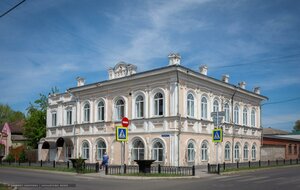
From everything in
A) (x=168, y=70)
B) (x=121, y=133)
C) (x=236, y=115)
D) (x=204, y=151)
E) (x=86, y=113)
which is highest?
(x=168, y=70)

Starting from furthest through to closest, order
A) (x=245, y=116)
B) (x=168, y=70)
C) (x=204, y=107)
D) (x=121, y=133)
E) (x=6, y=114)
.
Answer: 1. (x=6, y=114)
2. (x=245, y=116)
3. (x=204, y=107)
4. (x=168, y=70)
5. (x=121, y=133)

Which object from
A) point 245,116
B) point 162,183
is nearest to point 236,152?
point 245,116

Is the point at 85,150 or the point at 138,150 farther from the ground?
the point at 138,150

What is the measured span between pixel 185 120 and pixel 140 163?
27.6 feet

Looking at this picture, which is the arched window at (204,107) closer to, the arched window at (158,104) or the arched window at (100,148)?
the arched window at (158,104)

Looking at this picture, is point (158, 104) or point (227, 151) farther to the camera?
point (227, 151)

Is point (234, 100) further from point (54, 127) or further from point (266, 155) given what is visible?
point (54, 127)

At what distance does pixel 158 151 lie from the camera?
3117cm

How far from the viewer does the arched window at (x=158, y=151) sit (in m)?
30.9

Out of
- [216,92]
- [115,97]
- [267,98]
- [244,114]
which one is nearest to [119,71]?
[115,97]

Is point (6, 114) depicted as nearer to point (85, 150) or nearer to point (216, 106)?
point (85, 150)

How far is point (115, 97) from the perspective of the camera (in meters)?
35.2

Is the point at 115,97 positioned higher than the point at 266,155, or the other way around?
the point at 115,97

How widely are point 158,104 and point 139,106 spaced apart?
2311 mm
